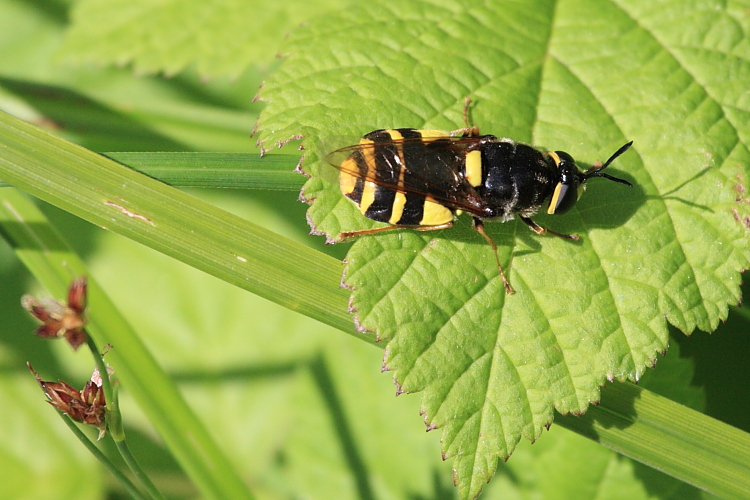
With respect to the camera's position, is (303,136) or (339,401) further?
(339,401)

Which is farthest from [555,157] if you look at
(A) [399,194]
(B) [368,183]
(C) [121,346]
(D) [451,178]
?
(C) [121,346]

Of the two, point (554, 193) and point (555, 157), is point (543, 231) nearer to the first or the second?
point (554, 193)

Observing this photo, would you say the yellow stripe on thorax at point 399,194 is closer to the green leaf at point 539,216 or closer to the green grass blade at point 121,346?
the green leaf at point 539,216

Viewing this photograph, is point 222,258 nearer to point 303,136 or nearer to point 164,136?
point 303,136

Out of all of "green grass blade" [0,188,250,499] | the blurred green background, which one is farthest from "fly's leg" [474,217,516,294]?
"green grass blade" [0,188,250,499]

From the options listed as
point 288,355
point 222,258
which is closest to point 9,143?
point 222,258

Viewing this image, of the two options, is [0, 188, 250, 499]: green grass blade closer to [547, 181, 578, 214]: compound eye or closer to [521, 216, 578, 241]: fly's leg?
[521, 216, 578, 241]: fly's leg

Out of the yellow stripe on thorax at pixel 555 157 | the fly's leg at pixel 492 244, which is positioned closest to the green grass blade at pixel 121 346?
the fly's leg at pixel 492 244
